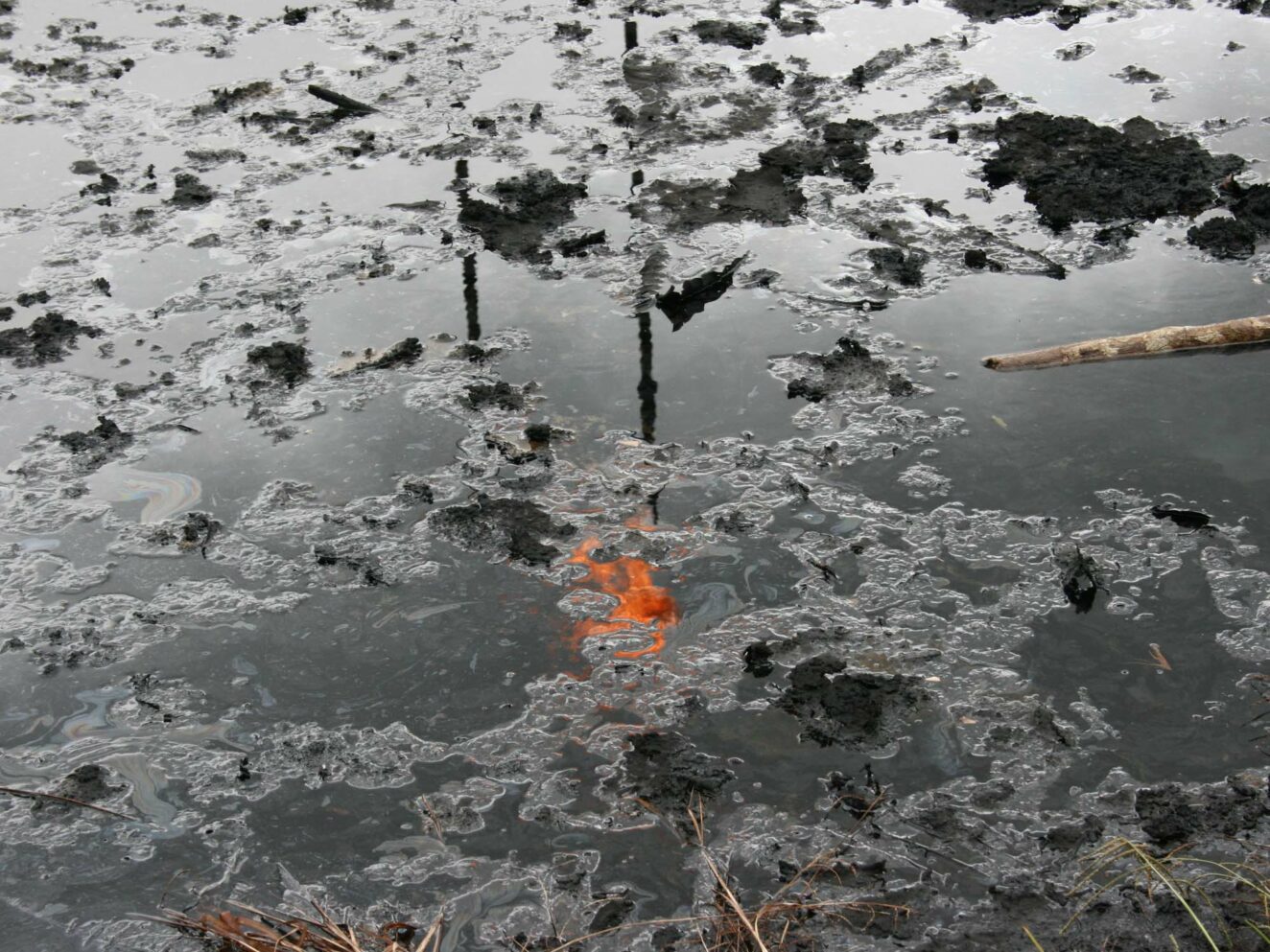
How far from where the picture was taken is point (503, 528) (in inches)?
191

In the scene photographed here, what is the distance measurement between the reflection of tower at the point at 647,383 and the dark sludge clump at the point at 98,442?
7.75ft

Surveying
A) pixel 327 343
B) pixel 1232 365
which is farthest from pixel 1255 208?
pixel 327 343

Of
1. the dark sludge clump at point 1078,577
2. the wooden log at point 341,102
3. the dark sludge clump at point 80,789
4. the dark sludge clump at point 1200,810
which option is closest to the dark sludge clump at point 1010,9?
the wooden log at point 341,102

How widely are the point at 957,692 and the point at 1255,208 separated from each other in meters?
4.06

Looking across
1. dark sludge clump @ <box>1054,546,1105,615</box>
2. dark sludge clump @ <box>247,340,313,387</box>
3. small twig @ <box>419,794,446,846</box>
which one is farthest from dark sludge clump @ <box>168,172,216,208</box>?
dark sludge clump @ <box>1054,546,1105,615</box>

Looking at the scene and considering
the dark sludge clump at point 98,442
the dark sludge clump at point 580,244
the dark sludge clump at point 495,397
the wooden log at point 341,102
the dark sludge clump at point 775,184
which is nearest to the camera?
the dark sludge clump at point 98,442

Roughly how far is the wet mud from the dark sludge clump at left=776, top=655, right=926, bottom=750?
0.05 ft

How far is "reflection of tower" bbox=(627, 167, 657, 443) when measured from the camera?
5.33m

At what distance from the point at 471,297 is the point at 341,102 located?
2981 millimetres

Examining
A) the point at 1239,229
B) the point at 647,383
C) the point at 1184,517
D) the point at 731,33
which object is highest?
the point at 731,33

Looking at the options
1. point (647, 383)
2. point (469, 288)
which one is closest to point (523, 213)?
point (469, 288)

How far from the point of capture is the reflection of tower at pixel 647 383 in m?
5.33

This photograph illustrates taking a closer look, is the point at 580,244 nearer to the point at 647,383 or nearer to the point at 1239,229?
the point at 647,383

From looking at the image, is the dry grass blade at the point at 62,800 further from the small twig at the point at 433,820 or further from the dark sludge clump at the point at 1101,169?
the dark sludge clump at the point at 1101,169
